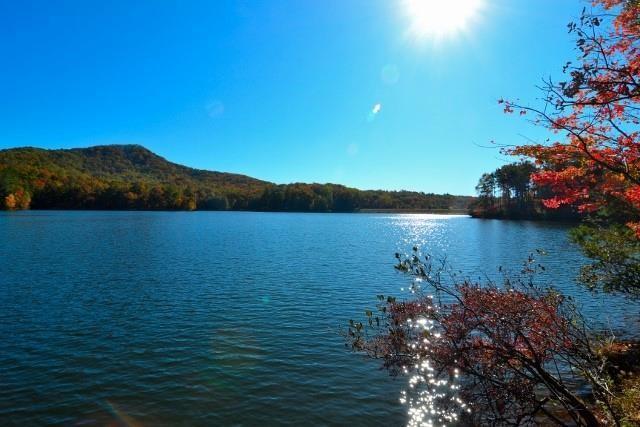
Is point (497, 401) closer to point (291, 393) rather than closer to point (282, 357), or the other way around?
point (291, 393)

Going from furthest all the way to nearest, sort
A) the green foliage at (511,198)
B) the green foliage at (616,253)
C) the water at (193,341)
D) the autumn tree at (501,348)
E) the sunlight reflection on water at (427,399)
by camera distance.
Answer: the green foliage at (511,198)
the green foliage at (616,253)
the water at (193,341)
the sunlight reflection on water at (427,399)
the autumn tree at (501,348)

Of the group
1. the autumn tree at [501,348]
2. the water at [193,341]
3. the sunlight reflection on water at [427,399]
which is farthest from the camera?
the water at [193,341]

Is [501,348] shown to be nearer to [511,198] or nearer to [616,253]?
[616,253]

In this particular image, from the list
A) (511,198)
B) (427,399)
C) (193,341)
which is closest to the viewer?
(427,399)

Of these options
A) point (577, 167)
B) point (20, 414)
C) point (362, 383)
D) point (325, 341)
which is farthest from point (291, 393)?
point (577, 167)

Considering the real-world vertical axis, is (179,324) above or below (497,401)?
below

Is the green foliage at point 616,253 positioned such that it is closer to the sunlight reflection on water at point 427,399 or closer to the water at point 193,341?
the water at point 193,341

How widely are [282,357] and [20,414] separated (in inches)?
333

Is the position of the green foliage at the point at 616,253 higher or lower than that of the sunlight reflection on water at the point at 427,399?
higher

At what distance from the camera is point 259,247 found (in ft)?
171

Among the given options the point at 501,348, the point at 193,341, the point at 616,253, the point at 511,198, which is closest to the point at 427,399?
the point at 501,348

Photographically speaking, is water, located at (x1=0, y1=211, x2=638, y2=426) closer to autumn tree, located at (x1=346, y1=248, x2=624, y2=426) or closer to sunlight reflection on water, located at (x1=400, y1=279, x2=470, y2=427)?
sunlight reflection on water, located at (x1=400, y1=279, x2=470, y2=427)

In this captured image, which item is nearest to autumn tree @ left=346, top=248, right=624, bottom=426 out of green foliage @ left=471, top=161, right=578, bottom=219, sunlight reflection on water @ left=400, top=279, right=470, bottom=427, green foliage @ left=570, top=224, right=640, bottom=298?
sunlight reflection on water @ left=400, top=279, right=470, bottom=427

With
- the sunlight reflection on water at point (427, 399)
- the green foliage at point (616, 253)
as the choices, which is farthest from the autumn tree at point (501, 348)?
the green foliage at point (616, 253)
